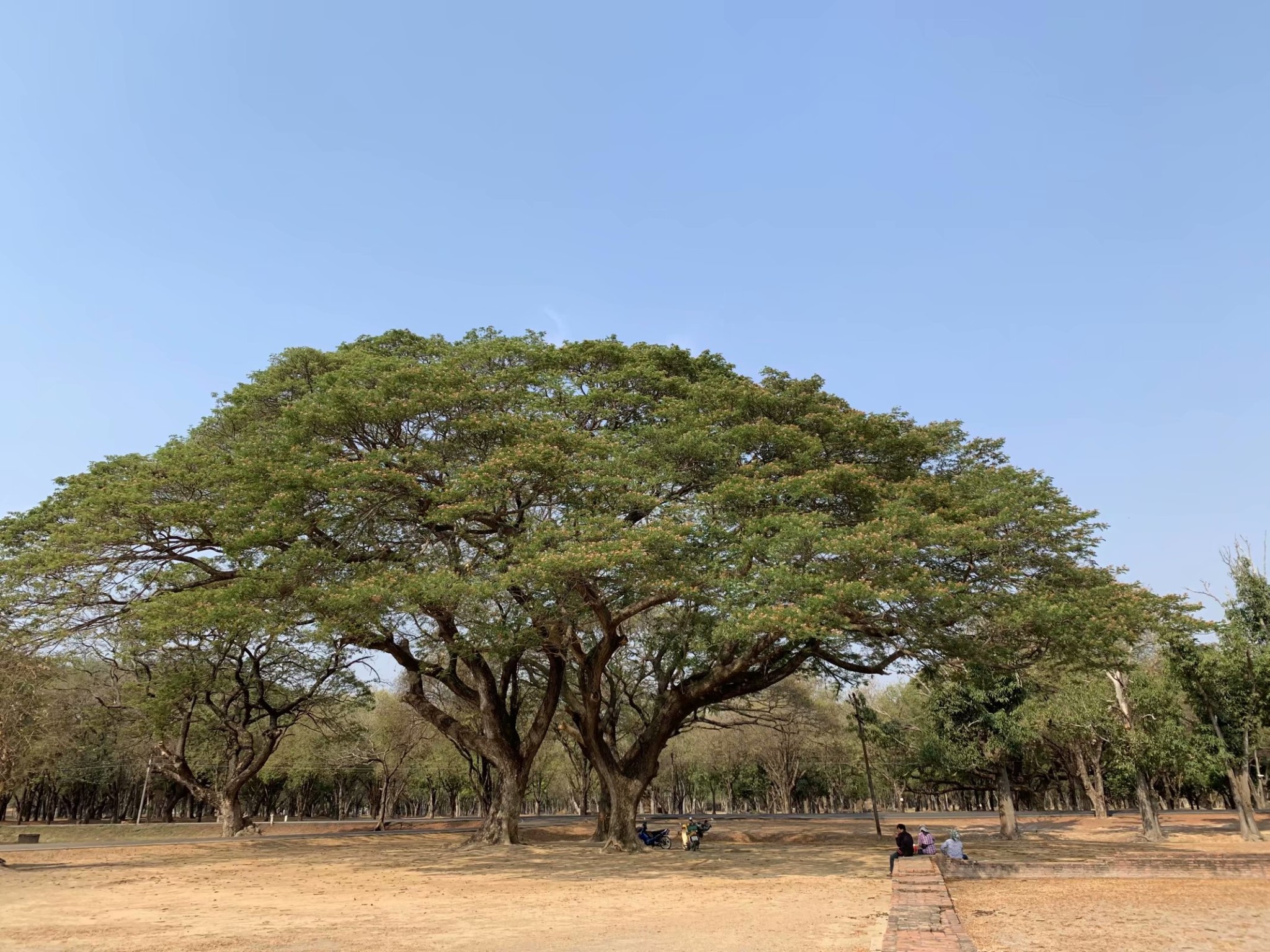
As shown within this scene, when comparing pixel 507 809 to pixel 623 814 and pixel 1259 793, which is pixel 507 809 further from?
pixel 1259 793

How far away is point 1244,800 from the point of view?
25453mm

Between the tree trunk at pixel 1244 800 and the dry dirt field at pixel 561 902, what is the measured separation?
2098mm

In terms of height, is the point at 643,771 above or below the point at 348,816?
above

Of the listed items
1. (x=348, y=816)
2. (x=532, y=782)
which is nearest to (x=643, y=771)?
(x=532, y=782)

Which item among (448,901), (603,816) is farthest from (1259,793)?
(448,901)

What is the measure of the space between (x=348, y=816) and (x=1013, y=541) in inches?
2906

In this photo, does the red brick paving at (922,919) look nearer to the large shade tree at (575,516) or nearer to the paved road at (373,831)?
Result: the large shade tree at (575,516)

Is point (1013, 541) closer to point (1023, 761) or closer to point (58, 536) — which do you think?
point (58, 536)

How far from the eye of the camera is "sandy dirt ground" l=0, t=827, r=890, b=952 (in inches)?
346

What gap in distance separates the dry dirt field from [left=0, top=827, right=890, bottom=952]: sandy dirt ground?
6 cm

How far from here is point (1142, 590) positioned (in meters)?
16.9

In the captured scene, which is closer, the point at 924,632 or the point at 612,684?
the point at 924,632

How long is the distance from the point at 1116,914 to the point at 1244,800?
21.0 m

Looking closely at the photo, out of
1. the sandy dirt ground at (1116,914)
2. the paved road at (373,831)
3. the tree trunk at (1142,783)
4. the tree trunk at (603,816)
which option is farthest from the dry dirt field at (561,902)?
the paved road at (373,831)
